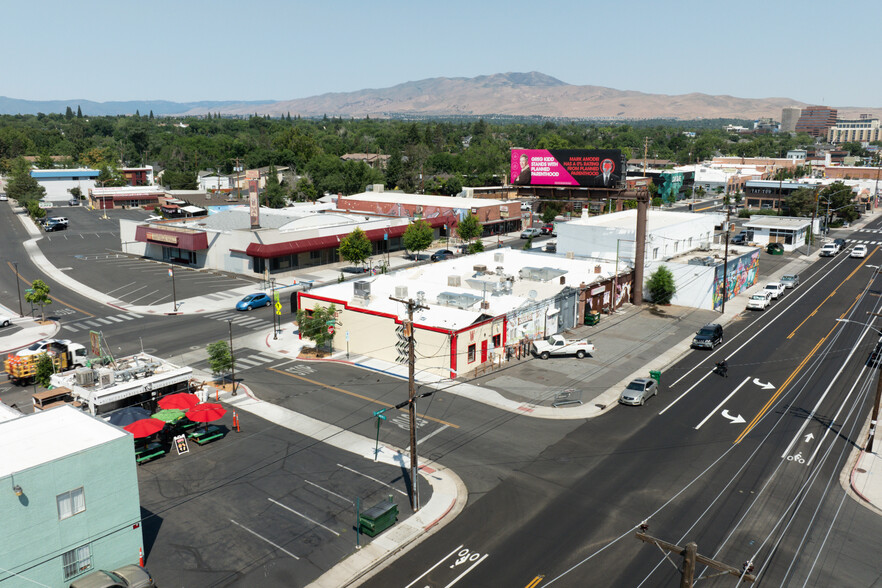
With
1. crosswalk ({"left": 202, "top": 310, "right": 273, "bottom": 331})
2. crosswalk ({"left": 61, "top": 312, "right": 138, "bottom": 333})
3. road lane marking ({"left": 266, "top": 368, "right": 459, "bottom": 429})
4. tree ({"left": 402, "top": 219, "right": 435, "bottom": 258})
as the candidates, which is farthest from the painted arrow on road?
tree ({"left": 402, "top": 219, "right": 435, "bottom": 258})

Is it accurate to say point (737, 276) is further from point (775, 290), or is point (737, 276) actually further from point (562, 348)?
point (562, 348)

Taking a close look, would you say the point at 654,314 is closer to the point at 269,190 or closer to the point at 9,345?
the point at 9,345

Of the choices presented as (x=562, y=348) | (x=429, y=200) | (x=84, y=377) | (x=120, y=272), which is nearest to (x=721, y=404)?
(x=562, y=348)

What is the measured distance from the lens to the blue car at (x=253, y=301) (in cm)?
6362

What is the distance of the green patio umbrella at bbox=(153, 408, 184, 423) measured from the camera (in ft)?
110

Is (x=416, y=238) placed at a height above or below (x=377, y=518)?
above

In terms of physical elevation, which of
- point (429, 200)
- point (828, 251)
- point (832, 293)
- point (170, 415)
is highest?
point (429, 200)

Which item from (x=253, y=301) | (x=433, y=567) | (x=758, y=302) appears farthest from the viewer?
(x=758, y=302)

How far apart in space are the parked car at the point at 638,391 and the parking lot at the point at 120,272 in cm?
4415

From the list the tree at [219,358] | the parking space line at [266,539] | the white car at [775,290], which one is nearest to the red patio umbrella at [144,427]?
the parking space line at [266,539]

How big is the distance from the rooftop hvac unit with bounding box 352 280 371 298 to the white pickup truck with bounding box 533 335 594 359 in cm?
1378

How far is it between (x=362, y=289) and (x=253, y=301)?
58.2 feet

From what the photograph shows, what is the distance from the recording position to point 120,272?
80.6 meters

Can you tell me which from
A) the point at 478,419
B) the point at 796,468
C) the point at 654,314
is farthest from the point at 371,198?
the point at 796,468
